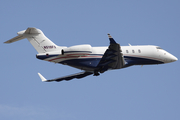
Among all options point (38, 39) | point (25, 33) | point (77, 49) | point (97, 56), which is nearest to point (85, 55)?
point (77, 49)

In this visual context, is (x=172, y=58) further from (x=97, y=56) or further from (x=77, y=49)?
(x=77, y=49)

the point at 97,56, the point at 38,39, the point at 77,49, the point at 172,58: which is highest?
the point at 38,39

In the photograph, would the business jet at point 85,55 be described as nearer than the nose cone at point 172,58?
Yes

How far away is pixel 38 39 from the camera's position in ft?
102

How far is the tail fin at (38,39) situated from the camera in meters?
30.5

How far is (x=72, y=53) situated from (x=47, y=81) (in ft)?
20.0

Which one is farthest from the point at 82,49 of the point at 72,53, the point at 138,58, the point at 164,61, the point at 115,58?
the point at 164,61

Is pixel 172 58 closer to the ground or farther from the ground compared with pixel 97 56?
A: farther from the ground

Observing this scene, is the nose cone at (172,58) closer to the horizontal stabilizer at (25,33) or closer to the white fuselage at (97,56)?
the white fuselage at (97,56)

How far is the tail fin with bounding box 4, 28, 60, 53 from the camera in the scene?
30.5 metres

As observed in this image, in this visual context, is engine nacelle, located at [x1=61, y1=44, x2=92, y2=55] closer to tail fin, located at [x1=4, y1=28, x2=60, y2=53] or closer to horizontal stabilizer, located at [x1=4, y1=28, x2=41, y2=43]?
tail fin, located at [x1=4, y1=28, x2=60, y2=53]

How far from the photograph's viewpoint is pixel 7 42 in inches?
1178

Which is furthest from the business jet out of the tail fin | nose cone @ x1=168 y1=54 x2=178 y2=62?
nose cone @ x1=168 y1=54 x2=178 y2=62

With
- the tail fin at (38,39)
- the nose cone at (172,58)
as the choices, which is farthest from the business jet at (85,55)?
the nose cone at (172,58)
